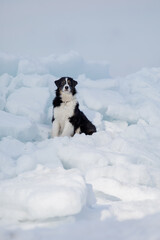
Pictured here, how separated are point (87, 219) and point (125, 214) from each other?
0.31 meters

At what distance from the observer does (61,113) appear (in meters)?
6.41

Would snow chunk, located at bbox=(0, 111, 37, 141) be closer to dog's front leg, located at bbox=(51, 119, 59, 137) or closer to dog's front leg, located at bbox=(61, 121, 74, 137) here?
dog's front leg, located at bbox=(51, 119, 59, 137)

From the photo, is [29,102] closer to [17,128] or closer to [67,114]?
[67,114]

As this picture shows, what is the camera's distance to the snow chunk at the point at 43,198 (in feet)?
6.51

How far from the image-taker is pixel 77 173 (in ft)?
8.72

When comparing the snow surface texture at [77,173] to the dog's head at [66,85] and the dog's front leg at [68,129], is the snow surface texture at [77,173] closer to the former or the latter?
the dog's front leg at [68,129]

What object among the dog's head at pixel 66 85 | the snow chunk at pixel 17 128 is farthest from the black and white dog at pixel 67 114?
the snow chunk at pixel 17 128

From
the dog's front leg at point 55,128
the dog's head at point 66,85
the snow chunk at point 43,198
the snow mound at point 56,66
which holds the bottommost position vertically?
the dog's front leg at point 55,128

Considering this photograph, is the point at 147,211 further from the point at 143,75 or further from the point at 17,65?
the point at 143,75

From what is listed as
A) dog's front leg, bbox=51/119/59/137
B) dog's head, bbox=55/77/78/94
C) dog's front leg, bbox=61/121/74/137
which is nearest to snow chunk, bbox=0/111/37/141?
dog's front leg, bbox=51/119/59/137

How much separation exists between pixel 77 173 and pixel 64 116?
A: 3.81m

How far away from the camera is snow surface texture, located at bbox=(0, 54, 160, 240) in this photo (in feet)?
6.49

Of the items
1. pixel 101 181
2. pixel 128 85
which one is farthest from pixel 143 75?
pixel 101 181

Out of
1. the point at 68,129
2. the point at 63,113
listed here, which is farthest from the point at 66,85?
the point at 68,129
